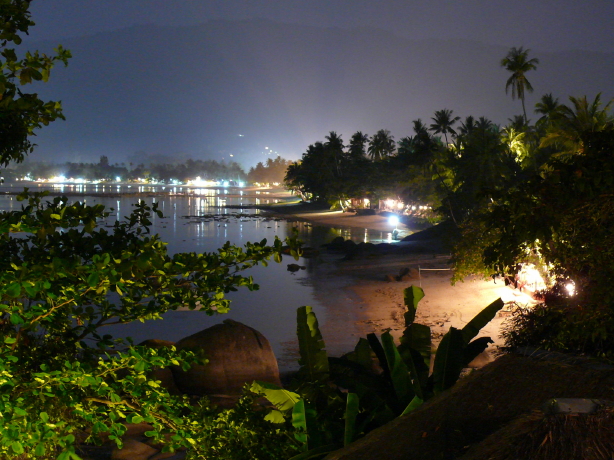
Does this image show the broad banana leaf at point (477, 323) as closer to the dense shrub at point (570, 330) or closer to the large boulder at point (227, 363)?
the dense shrub at point (570, 330)

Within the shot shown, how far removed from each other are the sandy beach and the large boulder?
3.54 meters

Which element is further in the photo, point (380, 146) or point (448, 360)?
point (380, 146)

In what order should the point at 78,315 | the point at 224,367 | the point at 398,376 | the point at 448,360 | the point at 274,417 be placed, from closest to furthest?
the point at 78,315 → the point at 274,417 → the point at 398,376 → the point at 448,360 → the point at 224,367

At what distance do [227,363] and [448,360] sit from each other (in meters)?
6.93

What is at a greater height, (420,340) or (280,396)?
(420,340)

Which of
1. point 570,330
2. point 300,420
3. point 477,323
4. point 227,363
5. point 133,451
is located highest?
point 570,330

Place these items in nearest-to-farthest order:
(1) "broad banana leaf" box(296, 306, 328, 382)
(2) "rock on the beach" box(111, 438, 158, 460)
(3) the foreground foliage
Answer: (3) the foreground foliage < (1) "broad banana leaf" box(296, 306, 328, 382) < (2) "rock on the beach" box(111, 438, 158, 460)

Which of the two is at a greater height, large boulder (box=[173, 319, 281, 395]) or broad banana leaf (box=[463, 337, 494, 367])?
broad banana leaf (box=[463, 337, 494, 367])

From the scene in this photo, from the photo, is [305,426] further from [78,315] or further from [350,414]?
[78,315]

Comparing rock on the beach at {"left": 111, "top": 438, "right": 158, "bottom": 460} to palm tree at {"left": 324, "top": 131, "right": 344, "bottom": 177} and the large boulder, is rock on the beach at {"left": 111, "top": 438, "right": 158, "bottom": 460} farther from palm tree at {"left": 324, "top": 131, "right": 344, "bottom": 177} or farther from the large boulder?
palm tree at {"left": 324, "top": 131, "right": 344, "bottom": 177}

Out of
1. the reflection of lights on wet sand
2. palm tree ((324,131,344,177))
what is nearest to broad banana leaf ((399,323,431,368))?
the reflection of lights on wet sand

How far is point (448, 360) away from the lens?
628 cm

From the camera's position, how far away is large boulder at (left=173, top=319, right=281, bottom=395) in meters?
11.9

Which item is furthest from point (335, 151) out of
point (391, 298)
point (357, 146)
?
point (391, 298)
